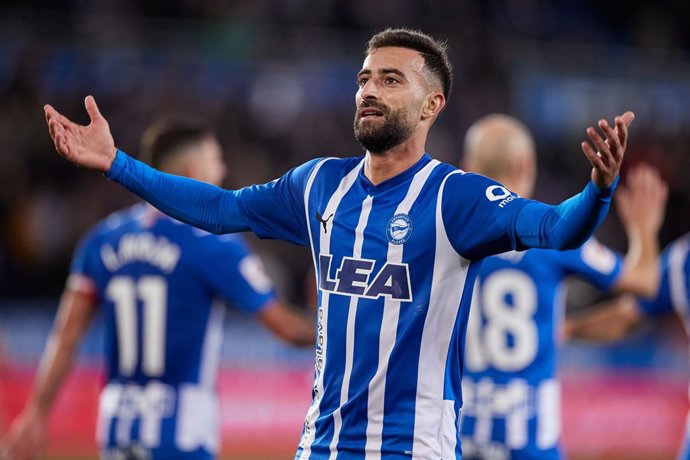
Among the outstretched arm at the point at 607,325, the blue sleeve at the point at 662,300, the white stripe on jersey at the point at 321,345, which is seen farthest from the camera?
the blue sleeve at the point at 662,300

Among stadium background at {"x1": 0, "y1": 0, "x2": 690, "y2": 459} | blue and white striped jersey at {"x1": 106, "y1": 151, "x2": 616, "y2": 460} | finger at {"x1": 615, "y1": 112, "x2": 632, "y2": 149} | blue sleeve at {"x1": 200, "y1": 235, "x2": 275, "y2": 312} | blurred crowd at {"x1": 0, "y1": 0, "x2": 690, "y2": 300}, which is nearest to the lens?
finger at {"x1": 615, "y1": 112, "x2": 632, "y2": 149}

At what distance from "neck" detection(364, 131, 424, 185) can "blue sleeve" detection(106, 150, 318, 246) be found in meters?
0.31

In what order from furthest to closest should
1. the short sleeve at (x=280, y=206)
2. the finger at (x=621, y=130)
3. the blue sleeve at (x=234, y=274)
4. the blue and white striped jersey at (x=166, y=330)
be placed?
the blue sleeve at (x=234, y=274), the blue and white striped jersey at (x=166, y=330), the short sleeve at (x=280, y=206), the finger at (x=621, y=130)

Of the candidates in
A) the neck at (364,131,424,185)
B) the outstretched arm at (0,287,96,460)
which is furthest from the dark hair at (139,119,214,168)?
the neck at (364,131,424,185)

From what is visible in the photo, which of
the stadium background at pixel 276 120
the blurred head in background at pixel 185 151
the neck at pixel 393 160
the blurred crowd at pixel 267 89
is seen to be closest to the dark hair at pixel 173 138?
the blurred head in background at pixel 185 151

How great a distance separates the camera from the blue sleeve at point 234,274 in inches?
222

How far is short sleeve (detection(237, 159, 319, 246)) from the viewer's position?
429 cm

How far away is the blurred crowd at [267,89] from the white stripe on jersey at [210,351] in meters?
7.32

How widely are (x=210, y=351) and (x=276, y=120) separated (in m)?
9.21

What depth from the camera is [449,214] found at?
151 inches

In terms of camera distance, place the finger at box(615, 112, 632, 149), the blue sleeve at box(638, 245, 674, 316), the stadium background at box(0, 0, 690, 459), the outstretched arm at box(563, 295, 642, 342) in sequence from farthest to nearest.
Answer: the stadium background at box(0, 0, 690, 459), the blue sleeve at box(638, 245, 674, 316), the outstretched arm at box(563, 295, 642, 342), the finger at box(615, 112, 632, 149)

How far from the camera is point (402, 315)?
3.86 meters

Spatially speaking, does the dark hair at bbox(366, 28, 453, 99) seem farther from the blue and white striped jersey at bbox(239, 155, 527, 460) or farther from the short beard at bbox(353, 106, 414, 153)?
the blue and white striped jersey at bbox(239, 155, 527, 460)

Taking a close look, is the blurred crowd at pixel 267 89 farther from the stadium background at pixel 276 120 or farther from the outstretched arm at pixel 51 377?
the outstretched arm at pixel 51 377
